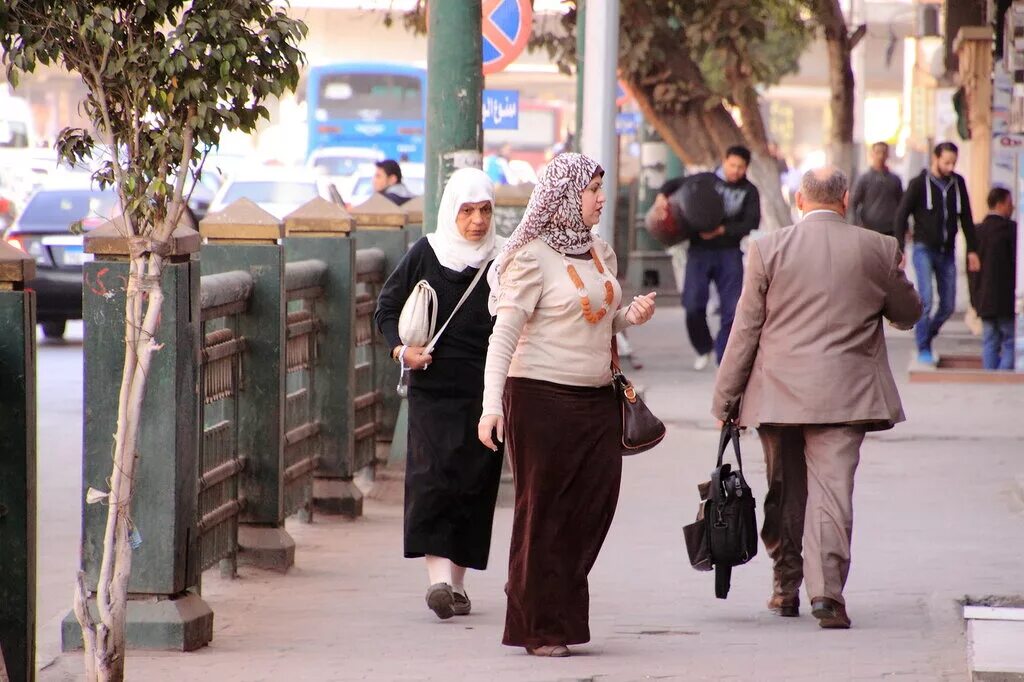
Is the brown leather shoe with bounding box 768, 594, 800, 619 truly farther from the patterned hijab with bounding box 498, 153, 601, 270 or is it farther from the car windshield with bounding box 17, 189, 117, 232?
the car windshield with bounding box 17, 189, 117, 232

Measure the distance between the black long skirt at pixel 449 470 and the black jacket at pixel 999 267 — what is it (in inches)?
334

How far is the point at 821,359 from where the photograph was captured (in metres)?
6.62

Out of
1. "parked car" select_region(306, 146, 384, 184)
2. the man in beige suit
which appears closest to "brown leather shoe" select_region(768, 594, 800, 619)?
the man in beige suit

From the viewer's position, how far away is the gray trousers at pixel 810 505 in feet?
21.7

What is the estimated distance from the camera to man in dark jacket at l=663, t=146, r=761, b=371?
46.8 ft

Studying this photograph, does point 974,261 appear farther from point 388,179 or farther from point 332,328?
point 332,328

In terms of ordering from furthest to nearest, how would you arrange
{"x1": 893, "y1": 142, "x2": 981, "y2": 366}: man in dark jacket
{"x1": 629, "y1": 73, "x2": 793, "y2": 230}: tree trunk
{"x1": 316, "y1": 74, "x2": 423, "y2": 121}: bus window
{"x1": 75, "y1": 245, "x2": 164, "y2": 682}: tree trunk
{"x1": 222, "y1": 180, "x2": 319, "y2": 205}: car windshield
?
{"x1": 316, "y1": 74, "x2": 423, "y2": 121}: bus window < {"x1": 222, "y1": 180, "x2": 319, "y2": 205}: car windshield < {"x1": 629, "y1": 73, "x2": 793, "y2": 230}: tree trunk < {"x1": 893, "y1": 142, "x2": 981, "y2": 366}: man in dark jacket < {"x1": 75, "y1": 245, "x2": 164, "y2": 682}: tree trunk

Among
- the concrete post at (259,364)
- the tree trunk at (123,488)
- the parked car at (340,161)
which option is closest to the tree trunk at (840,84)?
the concrete post at (259,364)

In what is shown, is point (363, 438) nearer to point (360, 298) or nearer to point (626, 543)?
point (360, 298)

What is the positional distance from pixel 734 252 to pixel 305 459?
6.60 meters

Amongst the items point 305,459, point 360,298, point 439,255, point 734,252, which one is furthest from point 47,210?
point 439,255

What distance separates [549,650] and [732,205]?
857cm

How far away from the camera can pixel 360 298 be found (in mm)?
9945

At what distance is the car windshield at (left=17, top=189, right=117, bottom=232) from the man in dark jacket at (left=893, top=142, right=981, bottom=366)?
8.80 m
